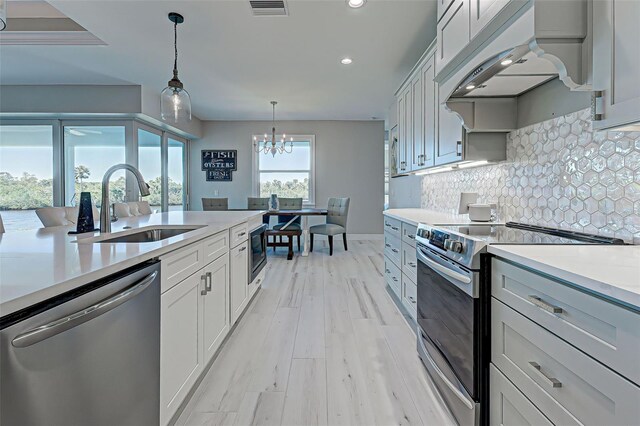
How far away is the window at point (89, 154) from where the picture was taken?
5.19 metres

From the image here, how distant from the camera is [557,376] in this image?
37.4 inches

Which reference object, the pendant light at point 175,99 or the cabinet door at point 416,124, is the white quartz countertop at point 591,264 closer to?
the cabinet door at point 416,124

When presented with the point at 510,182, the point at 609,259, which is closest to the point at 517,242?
the point at 609,259

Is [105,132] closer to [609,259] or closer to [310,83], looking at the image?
[310,83]

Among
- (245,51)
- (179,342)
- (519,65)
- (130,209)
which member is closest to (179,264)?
(179,342)

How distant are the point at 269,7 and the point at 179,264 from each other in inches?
93.9

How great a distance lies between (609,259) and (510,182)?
4.29 ft

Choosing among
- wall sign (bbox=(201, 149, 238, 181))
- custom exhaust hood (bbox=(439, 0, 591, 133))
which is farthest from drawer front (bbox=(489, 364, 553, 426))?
wall sign (bbox=(201, 149, 238, 181))

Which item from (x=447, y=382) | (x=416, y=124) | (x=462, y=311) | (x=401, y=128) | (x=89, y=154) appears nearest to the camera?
(x=462, y=311)

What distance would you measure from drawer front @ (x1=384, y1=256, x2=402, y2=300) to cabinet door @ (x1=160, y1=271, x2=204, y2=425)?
1.84 meters

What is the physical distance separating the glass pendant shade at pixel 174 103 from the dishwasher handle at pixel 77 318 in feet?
7.34

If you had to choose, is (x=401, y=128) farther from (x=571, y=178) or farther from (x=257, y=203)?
(x=257, y=203)

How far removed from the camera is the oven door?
4.44 ft

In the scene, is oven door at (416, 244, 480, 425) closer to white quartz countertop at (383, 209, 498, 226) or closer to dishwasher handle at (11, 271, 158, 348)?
white quartz countertop at (383, 209, 498, 226)
